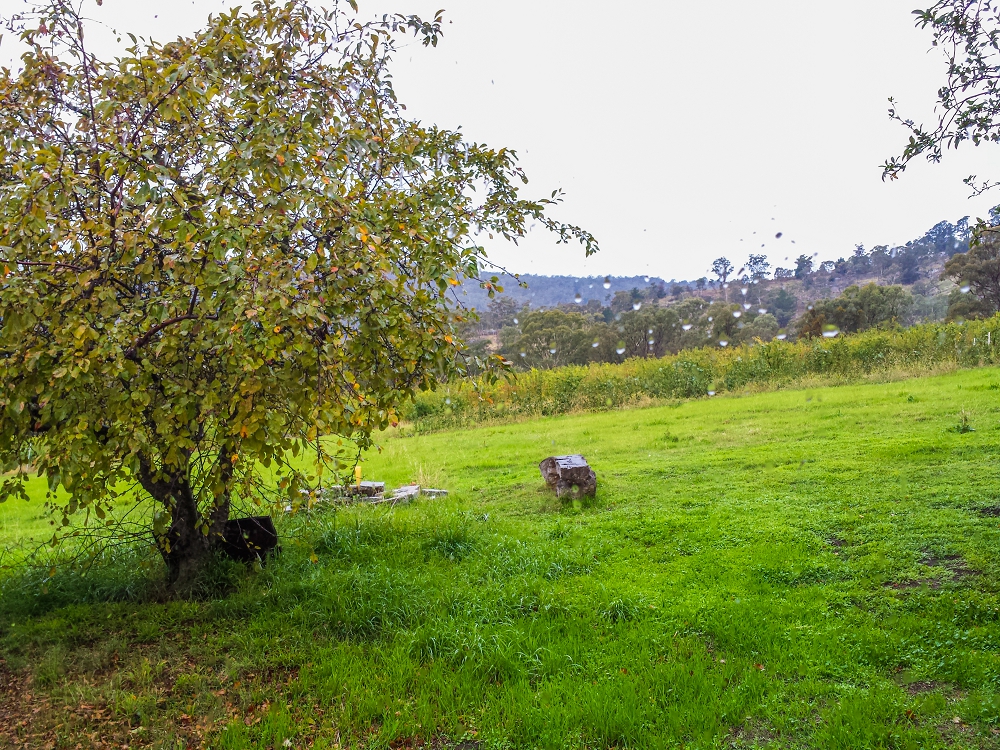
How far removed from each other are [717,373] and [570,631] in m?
15.6

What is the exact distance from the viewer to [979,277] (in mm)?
32375

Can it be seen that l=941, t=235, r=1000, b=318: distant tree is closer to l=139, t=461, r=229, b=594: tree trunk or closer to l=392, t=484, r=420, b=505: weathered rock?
l=392, t=484, r=420, b=505: weathered rock

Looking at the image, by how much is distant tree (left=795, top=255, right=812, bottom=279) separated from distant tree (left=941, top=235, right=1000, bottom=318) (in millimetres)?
24325

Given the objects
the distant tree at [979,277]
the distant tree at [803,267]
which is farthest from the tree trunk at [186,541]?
the distant tree at [803,267]

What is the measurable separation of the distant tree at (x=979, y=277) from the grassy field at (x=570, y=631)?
31.4 meters

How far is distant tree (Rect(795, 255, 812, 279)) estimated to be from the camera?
190 ft

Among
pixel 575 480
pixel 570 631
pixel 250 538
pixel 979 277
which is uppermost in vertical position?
pixel 979 277

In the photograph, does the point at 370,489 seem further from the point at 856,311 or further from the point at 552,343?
the point at 856,311

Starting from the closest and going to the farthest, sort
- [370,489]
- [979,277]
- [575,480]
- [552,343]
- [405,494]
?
[575,480] → [405,494] → [370,489] → [979,277] → [552,343]

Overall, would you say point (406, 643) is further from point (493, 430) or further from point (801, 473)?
point (493, 430)

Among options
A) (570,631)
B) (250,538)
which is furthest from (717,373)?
(250,538)

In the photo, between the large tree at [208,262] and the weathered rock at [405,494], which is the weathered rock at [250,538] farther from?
the weathered rock at [405,494]

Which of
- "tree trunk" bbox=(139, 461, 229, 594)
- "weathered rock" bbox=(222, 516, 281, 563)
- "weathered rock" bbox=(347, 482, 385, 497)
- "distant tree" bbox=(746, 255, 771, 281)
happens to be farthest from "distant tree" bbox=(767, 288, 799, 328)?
"tree trunk" bbox=(139, 461, 229, 594)

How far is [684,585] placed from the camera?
486 cm
